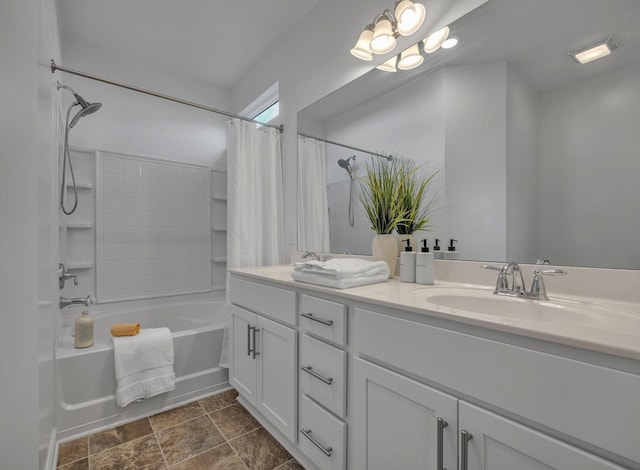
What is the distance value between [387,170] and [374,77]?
0.54 m

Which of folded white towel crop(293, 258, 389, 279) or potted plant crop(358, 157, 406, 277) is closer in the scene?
folded white towel crop(293, 258, 389, 279)

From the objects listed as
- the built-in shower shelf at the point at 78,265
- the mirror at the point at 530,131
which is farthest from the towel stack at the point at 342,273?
the built-in shower shelf at the point at 78,265

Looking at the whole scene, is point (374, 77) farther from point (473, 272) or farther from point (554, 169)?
point (473, 272)

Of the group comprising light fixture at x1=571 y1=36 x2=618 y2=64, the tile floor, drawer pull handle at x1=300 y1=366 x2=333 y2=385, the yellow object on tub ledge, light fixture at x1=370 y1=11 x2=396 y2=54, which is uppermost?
light fixture at x1=370 y1=11 x2=396 y2=54

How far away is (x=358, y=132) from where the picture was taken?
69.6 inches

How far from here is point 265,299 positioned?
4.99 ft

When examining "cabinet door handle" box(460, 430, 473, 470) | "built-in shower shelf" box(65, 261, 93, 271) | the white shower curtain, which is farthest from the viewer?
"built-in shower shelf" box(65, 261, 93, 271)

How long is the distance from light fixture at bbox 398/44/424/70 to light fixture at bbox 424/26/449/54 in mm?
44

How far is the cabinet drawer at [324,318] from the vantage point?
42.7 inches

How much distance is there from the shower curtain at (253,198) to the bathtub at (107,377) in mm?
129

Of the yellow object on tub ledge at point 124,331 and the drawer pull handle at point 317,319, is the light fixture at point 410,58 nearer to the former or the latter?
the drawer pull handle at point 317,319

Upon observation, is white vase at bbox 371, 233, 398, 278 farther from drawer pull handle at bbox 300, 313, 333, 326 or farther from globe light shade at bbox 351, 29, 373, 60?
globe light shade at bbox 351, 29, 373, 60

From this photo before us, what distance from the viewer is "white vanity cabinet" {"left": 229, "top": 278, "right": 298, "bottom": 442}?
1.34 meters

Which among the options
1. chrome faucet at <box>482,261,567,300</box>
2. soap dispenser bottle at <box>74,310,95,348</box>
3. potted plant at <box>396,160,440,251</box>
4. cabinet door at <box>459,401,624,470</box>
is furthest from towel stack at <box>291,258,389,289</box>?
soap dispenser bottle at <box>74,310,95,348</box>
